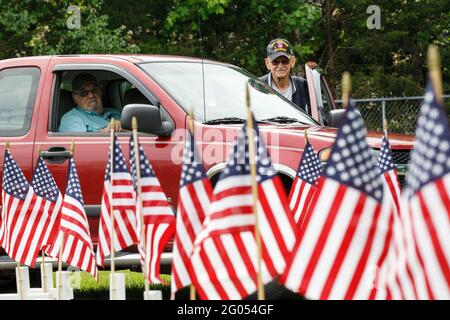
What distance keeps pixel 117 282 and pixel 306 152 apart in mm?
1498

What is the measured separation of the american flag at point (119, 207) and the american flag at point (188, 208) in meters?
1.13

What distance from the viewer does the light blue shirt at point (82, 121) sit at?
370 inches

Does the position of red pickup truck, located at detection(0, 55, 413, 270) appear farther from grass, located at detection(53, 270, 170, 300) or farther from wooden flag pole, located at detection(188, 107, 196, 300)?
wooden flag pole, located at detection(188, 107, 196, 300)

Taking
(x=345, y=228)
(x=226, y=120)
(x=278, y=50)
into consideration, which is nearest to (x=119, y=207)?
(x=226, y=120)

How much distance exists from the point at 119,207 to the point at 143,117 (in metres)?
1.31

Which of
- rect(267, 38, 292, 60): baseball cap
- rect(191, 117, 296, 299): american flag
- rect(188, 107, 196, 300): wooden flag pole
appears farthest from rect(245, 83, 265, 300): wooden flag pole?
rect(267, 38, 292, 60): baseball cap

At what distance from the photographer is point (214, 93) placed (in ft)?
29.8

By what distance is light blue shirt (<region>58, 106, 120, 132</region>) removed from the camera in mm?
9398

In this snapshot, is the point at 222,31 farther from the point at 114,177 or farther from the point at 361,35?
the point at 114,177

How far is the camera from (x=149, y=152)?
8812 mm

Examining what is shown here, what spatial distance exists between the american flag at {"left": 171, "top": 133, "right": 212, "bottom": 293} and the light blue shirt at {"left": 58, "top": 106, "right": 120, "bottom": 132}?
11.8 ft

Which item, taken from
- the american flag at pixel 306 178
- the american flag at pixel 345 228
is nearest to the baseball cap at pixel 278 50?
the american flag at pixel 306 178

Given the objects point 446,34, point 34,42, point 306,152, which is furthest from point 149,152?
point 446,34

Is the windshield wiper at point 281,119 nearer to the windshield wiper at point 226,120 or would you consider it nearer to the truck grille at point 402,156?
the windshield wiper at point 226,120
